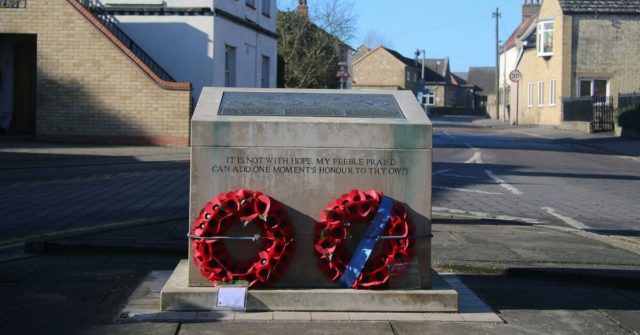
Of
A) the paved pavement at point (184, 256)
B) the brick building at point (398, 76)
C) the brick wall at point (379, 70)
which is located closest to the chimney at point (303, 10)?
the paved pavement at point (184, 256)

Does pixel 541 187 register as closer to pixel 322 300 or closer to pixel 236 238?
pixel 322 300

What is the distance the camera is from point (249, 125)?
19.0 ft

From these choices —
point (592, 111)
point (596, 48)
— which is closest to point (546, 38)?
point (596, 48)

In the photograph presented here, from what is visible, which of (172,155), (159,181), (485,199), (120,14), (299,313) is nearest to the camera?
(299,313)

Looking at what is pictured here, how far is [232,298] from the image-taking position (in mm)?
5629

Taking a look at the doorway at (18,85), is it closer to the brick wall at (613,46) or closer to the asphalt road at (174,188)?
the asphalt road at (174,188)

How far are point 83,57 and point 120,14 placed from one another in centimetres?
268

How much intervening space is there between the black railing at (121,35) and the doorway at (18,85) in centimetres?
214

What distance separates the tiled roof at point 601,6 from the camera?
4606 cm

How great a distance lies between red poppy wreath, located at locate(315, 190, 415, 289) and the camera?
18.9 feet

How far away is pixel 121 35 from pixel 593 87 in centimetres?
3038

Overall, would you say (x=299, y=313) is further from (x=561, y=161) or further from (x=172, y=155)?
(x=561, y=161)

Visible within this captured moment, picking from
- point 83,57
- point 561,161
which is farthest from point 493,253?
point 83,57

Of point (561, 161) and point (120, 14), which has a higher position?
point (120, 14)
